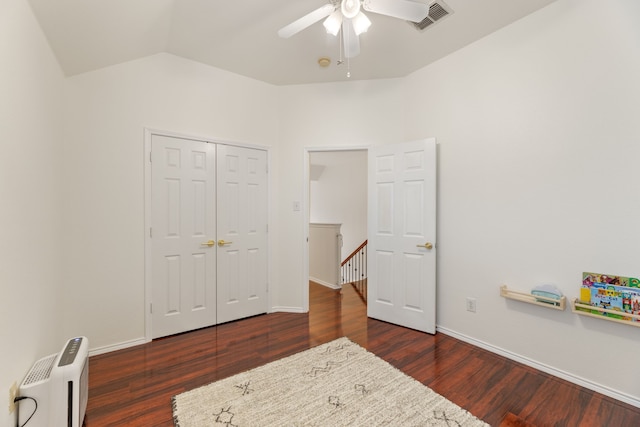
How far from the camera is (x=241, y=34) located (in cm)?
258

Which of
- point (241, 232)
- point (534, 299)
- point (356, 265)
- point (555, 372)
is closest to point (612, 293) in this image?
point (534, 299)

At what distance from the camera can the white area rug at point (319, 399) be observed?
1687 millimetres

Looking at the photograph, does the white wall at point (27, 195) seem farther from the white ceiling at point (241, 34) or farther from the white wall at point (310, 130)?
the white wall at point (310, 130)

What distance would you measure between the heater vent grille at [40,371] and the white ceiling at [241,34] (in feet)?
7.12

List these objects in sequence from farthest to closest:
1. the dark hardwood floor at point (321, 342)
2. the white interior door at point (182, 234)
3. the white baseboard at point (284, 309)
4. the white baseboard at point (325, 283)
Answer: the white baseboard at point (325, 283) < the white baseboard at point (284, 309) < the white interior door at point (182, 234) < the dark hardwood floor at point (321, 342)

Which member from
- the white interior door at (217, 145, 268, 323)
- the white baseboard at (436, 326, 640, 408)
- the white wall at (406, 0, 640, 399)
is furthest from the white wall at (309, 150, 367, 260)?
the white baseboard at (436, 326, 640, 408)

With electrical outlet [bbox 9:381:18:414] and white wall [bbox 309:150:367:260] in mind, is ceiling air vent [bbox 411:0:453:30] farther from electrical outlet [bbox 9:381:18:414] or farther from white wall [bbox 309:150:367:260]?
white wall [bbox 309:150:367:260]

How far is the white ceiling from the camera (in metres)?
1.99

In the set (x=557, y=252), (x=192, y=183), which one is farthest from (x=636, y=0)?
(x=192, y=183)

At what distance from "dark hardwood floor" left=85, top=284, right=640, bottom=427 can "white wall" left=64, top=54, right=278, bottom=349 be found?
17.1 inches

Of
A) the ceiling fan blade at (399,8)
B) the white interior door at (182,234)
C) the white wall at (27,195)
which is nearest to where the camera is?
the white wall at (27,195)

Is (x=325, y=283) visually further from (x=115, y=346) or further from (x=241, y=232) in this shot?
(x=115, y=346)

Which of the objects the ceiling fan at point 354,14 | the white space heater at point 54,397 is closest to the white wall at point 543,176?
the ceiling fan at point 354,14

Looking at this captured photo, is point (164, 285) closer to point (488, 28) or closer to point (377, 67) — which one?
point (377, 67)
